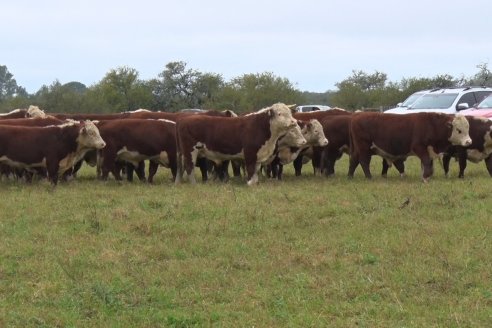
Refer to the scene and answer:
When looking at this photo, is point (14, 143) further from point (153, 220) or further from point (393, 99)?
point (393, 99)

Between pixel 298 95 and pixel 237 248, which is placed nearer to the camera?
pixel 237 248

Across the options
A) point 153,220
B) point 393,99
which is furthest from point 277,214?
point 393,99

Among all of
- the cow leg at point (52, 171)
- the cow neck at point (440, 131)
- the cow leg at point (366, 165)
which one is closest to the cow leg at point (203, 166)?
the cow leg at point (52, 171)

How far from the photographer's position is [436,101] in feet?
66.8

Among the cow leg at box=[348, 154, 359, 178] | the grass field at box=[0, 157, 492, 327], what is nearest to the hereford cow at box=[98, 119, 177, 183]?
the grass field at box=[0, 157, 492, 327]

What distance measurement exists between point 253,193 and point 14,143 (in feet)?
15.0

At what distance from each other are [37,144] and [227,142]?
3397mm

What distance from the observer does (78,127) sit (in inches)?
529

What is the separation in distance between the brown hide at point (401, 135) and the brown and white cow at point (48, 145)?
4850mm

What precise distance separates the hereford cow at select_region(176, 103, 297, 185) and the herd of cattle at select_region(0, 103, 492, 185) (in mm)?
18

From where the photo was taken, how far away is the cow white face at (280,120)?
13422 mm

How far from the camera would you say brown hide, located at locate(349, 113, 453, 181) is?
43.7ft

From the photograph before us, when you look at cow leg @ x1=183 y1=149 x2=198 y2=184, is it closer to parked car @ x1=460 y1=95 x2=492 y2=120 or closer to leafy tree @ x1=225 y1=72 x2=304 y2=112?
parked car @ x1=460 y1=95 x2=492 y2=120

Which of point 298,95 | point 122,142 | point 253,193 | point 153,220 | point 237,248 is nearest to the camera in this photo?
point 237,248
